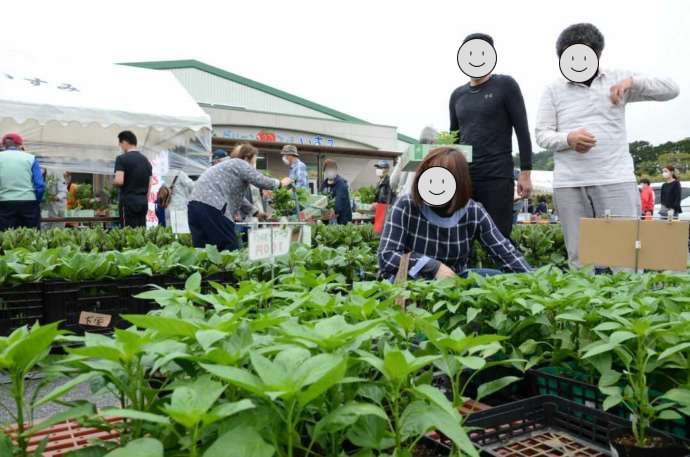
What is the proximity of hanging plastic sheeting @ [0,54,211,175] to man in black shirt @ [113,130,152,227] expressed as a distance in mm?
1514

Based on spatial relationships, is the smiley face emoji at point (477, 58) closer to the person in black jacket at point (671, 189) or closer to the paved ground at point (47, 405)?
the paved ground at point (47, 405)

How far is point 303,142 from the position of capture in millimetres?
26562

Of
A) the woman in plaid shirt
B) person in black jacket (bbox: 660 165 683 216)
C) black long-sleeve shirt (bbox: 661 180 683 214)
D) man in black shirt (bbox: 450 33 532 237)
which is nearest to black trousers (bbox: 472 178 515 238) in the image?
man in black shirt (bbox: 450 33 532 237)

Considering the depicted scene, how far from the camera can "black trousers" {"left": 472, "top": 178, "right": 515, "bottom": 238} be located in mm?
3543

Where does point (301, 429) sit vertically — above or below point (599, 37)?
below

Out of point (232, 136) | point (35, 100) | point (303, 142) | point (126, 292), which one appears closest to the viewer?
point (126, 292)

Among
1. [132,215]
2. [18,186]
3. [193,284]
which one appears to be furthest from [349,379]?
[132,215]

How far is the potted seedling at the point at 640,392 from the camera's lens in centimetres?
101

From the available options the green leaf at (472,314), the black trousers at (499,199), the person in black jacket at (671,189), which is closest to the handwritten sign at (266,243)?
the green leaf at (472,314)

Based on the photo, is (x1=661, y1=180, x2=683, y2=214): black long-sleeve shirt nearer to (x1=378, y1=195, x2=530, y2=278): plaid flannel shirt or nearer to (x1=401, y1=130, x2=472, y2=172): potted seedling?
(x1=401, y1=130, x2=472, y2=172): potted seedling

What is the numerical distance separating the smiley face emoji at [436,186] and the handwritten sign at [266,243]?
0.68 m

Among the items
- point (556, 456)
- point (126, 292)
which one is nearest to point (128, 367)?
point (556, 456)

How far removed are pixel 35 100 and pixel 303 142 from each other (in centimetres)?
1931

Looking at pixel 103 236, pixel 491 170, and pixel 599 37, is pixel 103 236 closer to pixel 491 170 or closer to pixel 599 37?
pixel 491 170
